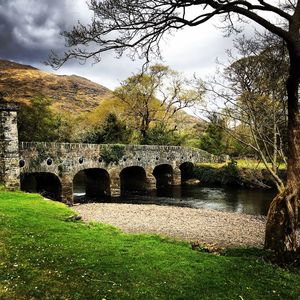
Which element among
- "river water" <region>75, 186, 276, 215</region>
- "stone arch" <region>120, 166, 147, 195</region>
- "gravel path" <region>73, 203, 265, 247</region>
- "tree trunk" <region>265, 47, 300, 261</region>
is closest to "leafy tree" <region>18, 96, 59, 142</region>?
"stone arch" <region>120, 166, 147, 195</region>

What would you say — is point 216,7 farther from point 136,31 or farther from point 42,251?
point 42,251

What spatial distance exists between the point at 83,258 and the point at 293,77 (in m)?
6.64

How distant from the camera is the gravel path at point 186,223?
15.2 meters

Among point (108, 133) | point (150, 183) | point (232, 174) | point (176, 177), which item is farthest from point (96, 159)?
point (232, 174)

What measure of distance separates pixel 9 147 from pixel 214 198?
18185 mm

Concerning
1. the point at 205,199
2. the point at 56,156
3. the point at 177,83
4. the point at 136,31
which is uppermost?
the point at 177,83

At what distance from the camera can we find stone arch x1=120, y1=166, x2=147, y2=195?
3834 centimetres

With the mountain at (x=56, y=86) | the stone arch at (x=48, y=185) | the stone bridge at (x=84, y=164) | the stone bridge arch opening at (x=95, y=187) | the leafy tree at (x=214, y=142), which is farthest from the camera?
the mountain at (x=56, y=86)

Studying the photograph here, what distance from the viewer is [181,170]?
46.1 metres

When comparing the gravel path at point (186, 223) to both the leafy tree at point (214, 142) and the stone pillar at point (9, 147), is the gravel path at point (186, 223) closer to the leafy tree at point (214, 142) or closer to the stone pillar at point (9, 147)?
the stone pillar at point (9, 147)

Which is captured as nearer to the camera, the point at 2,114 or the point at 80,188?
the point at 2,114

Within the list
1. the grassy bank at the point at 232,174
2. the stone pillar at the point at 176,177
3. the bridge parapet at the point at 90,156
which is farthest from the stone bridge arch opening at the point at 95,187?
the grassy bank at the point at 232,174

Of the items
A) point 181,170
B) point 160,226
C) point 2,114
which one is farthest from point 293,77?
point 181,170

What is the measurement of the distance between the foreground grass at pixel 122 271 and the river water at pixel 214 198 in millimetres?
16948
